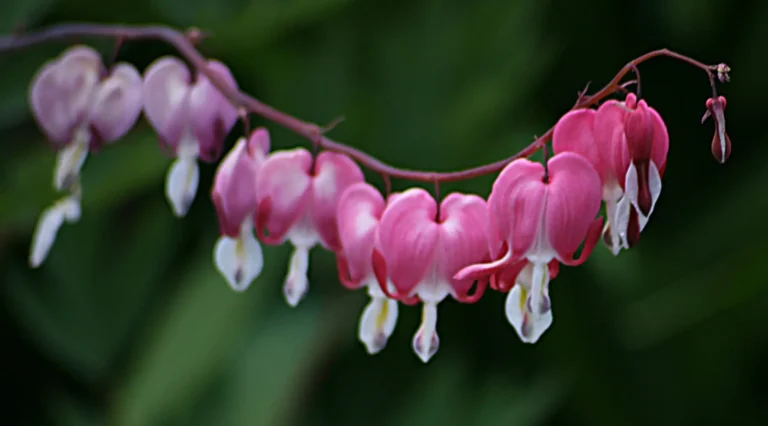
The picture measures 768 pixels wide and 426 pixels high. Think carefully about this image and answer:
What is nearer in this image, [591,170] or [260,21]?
[591,170]

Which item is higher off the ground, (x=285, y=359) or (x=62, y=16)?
(x=62, y=16)

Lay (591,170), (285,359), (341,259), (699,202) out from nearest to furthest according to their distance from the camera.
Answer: (591,170)
(341,259)
(285,359)
(699,202)

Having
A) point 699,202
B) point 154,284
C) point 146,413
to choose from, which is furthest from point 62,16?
point 699,202

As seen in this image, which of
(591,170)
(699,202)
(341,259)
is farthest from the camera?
(699,202)

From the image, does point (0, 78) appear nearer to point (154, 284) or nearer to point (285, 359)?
point (154, 284)

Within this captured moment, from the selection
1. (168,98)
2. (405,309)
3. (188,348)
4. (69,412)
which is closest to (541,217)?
(168,98)

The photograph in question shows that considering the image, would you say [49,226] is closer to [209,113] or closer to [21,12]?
[209,113]

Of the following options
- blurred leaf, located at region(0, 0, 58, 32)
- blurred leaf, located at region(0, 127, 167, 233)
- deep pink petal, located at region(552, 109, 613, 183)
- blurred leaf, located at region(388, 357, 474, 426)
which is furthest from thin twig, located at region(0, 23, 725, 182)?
blurred leaf, located at region(388, 357, 474, 426)

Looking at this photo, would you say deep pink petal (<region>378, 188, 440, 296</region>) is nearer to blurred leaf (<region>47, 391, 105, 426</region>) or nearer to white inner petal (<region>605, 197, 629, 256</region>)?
white inner petal (<region>605, 197, 629, 256</region>)

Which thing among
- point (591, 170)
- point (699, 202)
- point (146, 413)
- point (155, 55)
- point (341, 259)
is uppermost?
point (591, 170)
